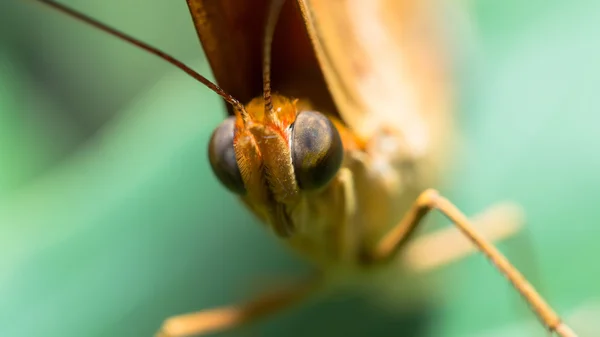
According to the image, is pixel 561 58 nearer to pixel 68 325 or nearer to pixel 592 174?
pixel 592 174

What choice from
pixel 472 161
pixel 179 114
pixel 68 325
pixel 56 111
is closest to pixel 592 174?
pixel 472 161

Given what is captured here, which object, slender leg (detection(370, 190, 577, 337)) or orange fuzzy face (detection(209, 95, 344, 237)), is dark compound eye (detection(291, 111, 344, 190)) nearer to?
orange fuzzy face (detection(209, 95, 344, 237))

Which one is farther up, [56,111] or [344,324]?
[56,111]

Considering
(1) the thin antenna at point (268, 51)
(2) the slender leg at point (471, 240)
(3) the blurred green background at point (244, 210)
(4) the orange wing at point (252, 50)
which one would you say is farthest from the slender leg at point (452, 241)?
(1) the thin antenna at point (268, 51)

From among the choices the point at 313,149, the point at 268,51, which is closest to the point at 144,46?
the point at 268,51

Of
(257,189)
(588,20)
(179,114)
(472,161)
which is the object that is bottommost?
(472,161)

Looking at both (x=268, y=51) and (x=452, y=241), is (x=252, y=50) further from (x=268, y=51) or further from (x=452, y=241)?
(x=452, y=241)
